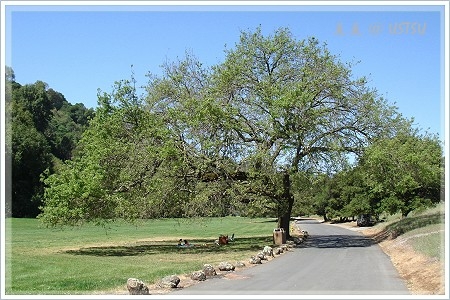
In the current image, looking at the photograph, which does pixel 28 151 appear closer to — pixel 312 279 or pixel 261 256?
pixel 261 256

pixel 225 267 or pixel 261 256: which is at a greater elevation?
pixel 225 267

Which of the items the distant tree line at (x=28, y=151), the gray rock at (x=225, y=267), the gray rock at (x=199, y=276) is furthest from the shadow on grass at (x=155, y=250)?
the distant tree line at (x=28, y=151)

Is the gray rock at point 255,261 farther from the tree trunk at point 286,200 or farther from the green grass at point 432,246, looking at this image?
the tree trunk at point 286,200

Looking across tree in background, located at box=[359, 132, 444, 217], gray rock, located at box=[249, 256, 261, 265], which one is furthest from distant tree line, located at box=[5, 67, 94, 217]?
gray rock, located at box=[249, 256, 261, 265]

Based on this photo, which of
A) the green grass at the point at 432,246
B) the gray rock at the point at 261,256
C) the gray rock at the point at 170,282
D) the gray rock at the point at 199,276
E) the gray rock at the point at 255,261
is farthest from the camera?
the gray rock at the point at 261,256

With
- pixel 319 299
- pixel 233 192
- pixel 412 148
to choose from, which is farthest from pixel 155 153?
pixel 319 299

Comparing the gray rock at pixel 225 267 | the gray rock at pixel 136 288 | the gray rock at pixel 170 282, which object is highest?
the gray rock at pixel 136 288

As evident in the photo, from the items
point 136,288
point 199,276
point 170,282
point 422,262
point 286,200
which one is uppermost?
point 286,200

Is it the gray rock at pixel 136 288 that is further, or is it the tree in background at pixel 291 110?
the tree in background at pixel 291 110

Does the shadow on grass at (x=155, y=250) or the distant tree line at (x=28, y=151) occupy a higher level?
the distant tree line at (x=28, y=151)

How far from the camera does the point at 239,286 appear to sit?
48.1ft

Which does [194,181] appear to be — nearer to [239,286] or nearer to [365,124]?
[365,124]

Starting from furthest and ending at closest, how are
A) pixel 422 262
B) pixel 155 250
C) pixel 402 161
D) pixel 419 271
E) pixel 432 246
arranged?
1. pixel 155 250
2. pixel 402 161
3. pixel 432 246
4. pixel 422 262
5. pixel 419 271

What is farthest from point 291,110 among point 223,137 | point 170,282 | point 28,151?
point 28,151
